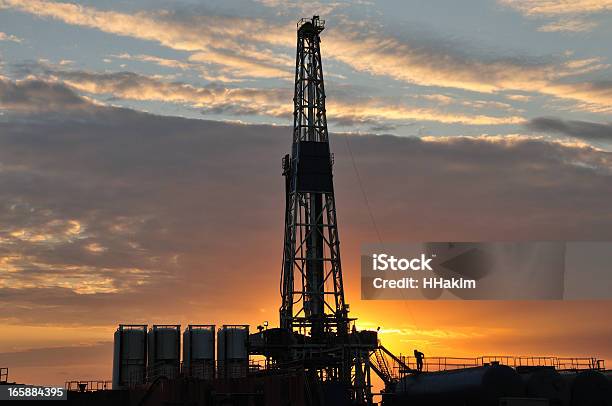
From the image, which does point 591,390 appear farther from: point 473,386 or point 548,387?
point 473,386

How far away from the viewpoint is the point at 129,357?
273ft

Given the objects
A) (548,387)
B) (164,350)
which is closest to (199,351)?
(164,350)

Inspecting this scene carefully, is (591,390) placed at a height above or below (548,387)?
below

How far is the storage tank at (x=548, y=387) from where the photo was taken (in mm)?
69625

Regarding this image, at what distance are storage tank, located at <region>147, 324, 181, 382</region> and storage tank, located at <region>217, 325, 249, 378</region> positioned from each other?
3826 millimetres

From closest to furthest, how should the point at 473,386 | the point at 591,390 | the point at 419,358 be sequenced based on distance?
the point at 473,386, the point at 591,390, the point at 419,358

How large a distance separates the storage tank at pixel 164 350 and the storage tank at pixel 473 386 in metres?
22.7

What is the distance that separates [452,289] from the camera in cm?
7469

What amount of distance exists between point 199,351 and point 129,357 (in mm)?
6345

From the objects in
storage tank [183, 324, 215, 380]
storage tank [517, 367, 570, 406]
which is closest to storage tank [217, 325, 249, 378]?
storage tank [183, 324, 215, 380]

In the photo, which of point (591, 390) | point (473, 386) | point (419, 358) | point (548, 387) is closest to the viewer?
point (473, 386)

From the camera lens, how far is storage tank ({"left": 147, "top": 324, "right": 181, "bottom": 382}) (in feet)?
271

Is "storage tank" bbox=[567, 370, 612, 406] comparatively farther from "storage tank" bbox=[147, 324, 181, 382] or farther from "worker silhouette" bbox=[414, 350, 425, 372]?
"storage tank" bbox=[147, 324, 181, 382]

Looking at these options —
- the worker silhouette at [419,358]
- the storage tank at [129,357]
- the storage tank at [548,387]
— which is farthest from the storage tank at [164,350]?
the storage tank at [548,387]
